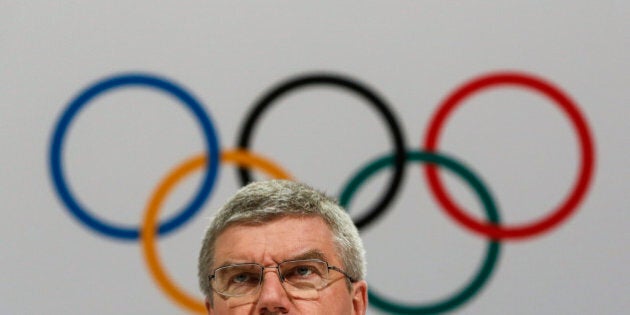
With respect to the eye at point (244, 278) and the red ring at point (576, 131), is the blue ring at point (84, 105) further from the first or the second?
the eye at point (244, 278)

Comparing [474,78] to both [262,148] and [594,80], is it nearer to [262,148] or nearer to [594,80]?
[594,80]

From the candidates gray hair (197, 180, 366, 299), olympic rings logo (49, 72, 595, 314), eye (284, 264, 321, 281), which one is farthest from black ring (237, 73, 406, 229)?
eye (284, 264, 321, 281)

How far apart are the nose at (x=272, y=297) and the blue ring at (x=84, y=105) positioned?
5.70 ft

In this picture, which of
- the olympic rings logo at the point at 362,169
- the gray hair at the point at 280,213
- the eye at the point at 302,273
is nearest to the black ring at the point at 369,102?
the olympic rings logo at the point at 362,169

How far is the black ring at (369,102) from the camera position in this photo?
3.07 metres

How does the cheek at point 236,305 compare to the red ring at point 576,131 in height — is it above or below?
below

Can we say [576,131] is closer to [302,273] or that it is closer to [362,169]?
[362,169]

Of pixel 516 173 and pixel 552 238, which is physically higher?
pixel 516 173

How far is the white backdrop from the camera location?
121 inches

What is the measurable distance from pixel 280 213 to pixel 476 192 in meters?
1.75

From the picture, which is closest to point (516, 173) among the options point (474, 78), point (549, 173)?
point (549, 173)

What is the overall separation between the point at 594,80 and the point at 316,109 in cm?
89

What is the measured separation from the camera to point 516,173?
3094 millimetres

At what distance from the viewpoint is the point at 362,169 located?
10.2 feet
